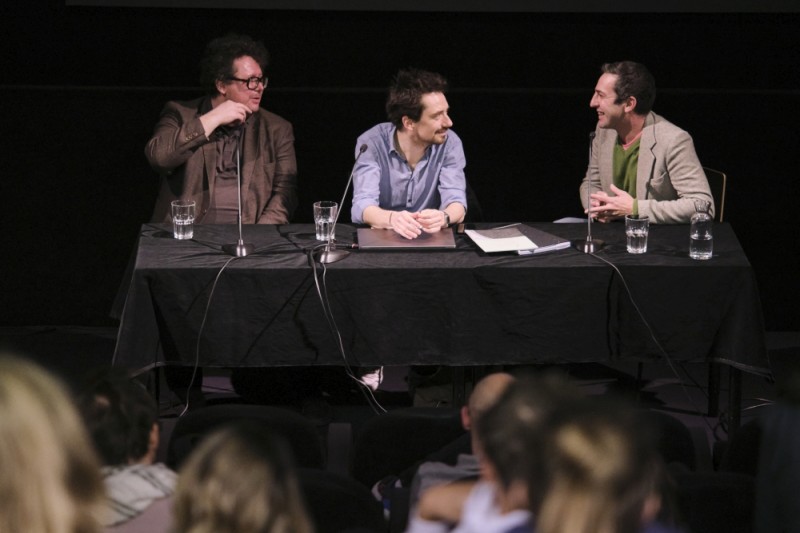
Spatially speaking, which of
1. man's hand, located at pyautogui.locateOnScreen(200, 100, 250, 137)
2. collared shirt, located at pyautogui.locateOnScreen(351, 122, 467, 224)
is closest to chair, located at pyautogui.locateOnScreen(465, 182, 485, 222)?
collared shirt, located at pyautogui.locateOnScreen(351, 122, 467, 224)

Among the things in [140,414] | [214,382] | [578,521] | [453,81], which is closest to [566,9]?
[453,81]

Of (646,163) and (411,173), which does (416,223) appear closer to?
(411,173)

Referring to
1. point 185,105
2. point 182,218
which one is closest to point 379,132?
point 185,105

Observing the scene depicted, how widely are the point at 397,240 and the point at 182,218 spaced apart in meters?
0.78

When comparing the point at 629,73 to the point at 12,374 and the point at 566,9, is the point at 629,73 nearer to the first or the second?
the point at 566,9

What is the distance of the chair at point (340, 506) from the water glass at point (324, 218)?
71.2 inches

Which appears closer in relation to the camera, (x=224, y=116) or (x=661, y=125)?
(x=224, y=116)

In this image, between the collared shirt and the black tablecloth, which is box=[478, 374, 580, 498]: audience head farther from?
the collared shirt

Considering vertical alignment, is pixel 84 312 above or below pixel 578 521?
below

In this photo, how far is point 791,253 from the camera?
5.60m

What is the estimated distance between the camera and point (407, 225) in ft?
13.7

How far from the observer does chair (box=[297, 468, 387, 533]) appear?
2.39 metres

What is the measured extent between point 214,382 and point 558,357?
1562 millimetres

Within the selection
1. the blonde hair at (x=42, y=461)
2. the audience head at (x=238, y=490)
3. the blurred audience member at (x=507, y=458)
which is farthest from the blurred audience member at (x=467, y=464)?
the blonde hair at (x=42, y=461)
